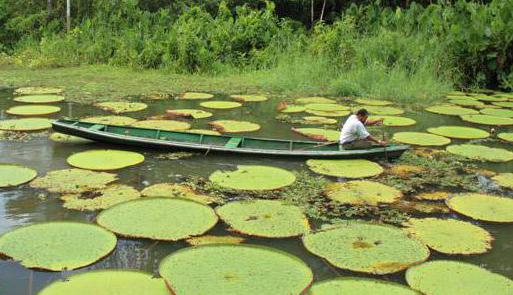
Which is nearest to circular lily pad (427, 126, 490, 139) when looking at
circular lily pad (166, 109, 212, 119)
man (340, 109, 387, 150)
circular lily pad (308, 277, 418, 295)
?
man (340, 109, 387, 150)

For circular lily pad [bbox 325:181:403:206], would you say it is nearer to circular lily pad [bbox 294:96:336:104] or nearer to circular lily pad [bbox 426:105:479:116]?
circular lily pad [bbox 426:105:479:116]

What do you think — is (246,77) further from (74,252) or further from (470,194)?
(74,252)

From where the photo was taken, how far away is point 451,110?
26.6 feet

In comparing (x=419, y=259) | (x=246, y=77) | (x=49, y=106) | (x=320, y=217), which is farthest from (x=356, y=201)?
(x=246, y=77)

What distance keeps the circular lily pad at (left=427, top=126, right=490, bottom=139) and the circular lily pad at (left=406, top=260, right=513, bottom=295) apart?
3.63 m

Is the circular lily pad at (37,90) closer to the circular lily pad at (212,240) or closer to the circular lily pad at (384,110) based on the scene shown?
the circular lily pad at (384,110)

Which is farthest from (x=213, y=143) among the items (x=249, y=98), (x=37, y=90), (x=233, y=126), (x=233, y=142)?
(x=37, y=90)

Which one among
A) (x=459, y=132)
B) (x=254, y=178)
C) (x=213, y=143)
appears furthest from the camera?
(x=459, y=132)

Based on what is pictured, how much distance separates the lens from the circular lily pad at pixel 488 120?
24.1ft

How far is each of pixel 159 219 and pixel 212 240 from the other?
0.48 meters

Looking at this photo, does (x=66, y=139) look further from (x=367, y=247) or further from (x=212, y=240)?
(x=367, y=247)

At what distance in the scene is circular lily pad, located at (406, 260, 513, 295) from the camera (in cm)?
303

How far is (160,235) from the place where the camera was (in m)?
3.59

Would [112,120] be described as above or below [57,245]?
above
